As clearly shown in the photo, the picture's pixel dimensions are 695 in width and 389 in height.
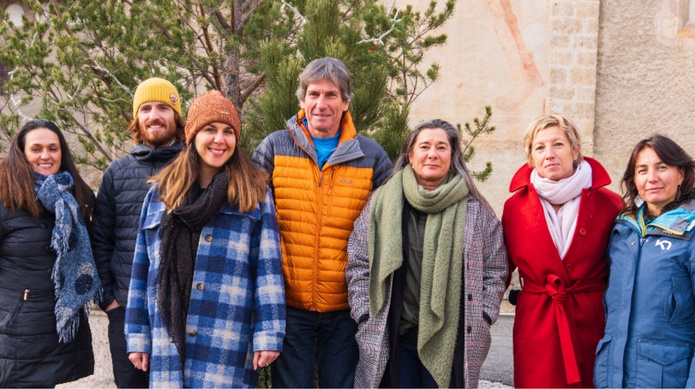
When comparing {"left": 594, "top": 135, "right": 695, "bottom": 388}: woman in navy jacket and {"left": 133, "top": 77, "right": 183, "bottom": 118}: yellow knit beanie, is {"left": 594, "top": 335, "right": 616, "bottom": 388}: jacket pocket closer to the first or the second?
{"left": 594, "top": 135, "right": 695, "bottom": 388}: woman in navy jacket

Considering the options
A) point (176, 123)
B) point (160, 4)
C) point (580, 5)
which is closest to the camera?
point (176, 123)

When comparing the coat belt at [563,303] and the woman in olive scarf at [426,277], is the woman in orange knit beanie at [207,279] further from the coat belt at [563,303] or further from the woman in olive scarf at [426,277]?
the coat belt at [563,303]

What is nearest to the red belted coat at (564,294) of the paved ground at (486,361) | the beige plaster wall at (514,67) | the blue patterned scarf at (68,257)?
the blue patterned scarf at (68,257)

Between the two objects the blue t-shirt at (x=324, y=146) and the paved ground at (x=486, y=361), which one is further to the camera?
the paved ground at (x=486, y=361)

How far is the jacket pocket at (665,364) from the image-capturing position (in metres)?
2.33

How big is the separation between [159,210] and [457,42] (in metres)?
5.47

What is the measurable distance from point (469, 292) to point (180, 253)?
1.18 metres

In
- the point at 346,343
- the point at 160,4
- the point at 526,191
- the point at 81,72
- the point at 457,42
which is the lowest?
Result: the point at 346,343

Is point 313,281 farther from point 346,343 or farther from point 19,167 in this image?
point 19,167

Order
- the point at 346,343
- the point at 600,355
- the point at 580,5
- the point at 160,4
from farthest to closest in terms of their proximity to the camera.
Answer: the point at 580,5
the point at 160,4
the point at 346,343
the point at 600,355

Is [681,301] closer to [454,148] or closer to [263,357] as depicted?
[454,148]

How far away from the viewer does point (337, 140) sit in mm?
2854

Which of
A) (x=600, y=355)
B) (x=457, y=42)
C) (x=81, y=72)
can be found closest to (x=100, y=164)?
(x=81, y=72)

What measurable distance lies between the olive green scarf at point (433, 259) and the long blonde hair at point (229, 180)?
52 centimetres
